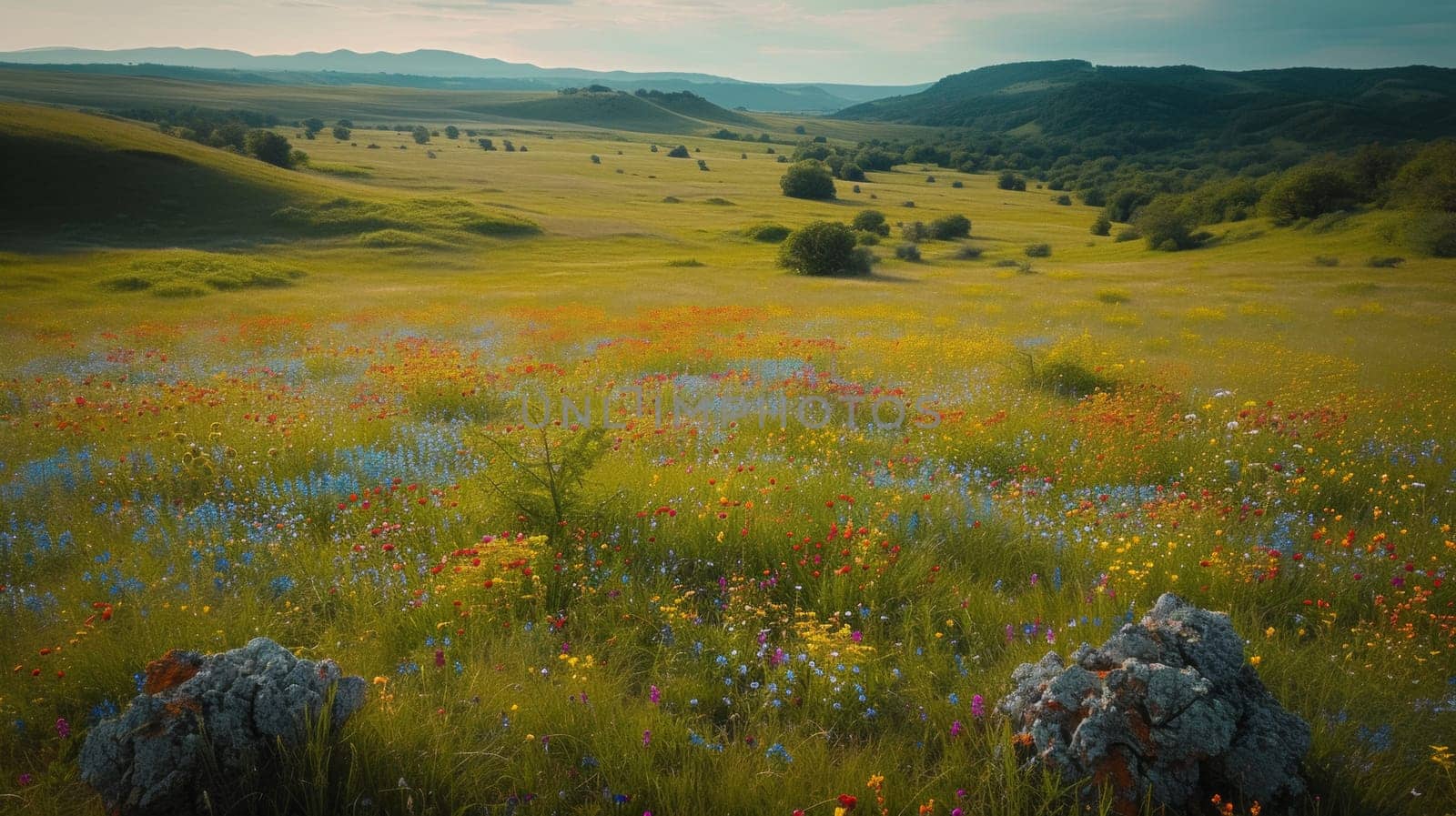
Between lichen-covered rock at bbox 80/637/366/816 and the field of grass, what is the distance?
0.66ft

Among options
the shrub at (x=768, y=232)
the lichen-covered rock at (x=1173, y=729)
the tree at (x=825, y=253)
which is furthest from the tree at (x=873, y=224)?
the lichen-covered rock at (x=1173, y=729)

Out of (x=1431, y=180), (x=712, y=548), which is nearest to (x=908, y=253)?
(x=1431, y=180)

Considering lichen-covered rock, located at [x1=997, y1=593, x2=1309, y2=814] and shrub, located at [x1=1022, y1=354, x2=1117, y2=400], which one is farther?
shrub, located at [x1=1022, y1=354, x2=1117, y2=400]

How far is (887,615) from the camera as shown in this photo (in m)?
4.70

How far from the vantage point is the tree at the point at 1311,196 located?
55.1m

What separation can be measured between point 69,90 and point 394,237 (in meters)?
164

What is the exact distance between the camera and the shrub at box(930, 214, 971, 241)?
217 feet

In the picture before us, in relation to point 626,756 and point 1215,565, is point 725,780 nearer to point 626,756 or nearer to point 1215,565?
point 626,756

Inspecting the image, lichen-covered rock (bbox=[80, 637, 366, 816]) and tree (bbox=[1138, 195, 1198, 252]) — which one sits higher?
tree (bbox=[1138, 195, 1198, 252])

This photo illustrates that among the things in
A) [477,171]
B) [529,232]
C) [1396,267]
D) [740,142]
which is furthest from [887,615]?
[740,142]

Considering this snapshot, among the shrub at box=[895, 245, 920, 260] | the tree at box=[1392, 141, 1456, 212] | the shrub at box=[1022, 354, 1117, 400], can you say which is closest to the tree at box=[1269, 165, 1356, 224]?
the tree at box=[1392, 141, 1456, 212]

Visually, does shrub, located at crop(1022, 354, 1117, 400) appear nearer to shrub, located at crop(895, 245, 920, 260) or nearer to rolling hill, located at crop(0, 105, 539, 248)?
shrub, located at crop(895, 245, 920, 260)

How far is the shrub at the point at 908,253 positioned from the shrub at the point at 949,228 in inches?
579

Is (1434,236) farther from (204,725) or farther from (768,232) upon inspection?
(204,725)
